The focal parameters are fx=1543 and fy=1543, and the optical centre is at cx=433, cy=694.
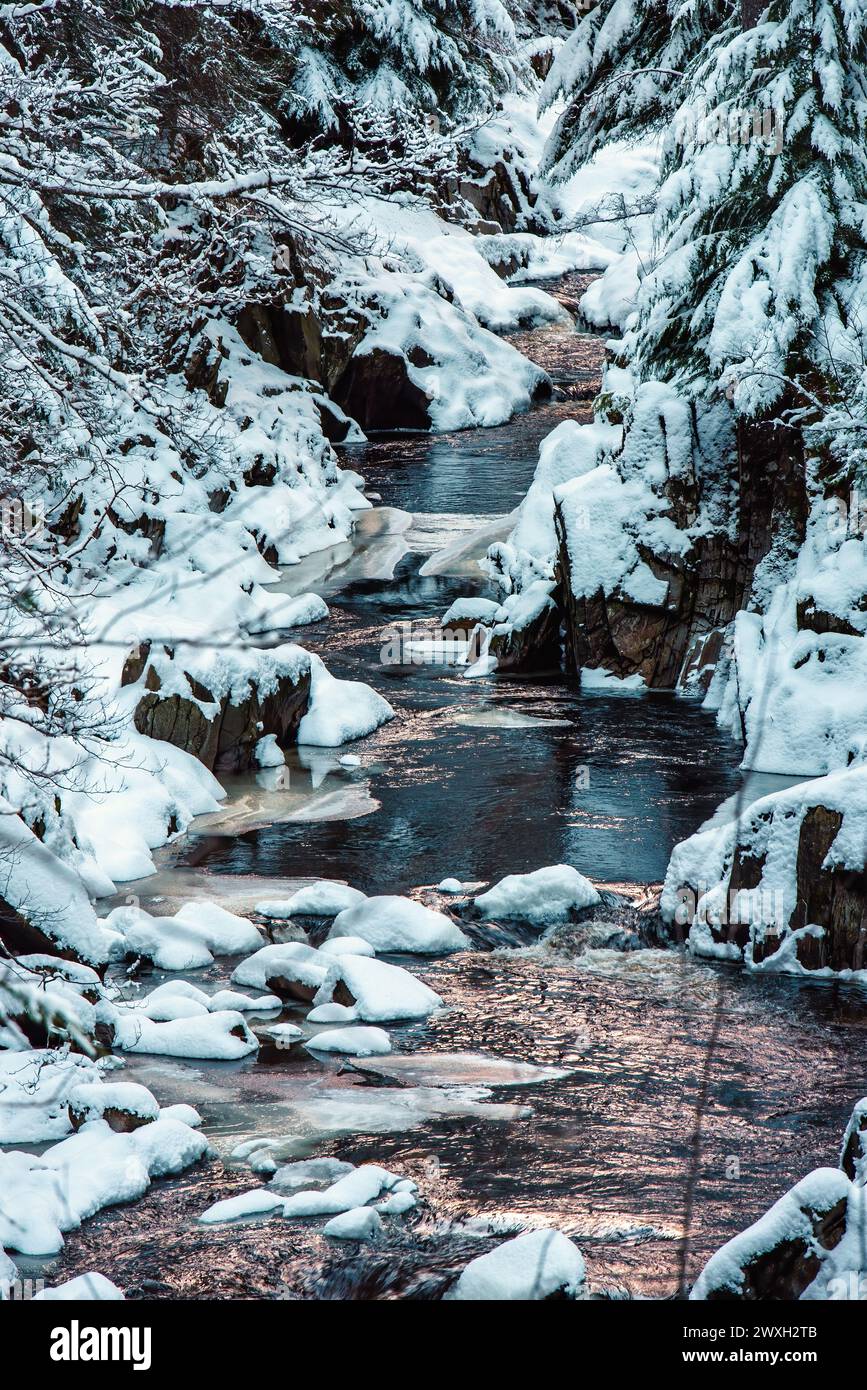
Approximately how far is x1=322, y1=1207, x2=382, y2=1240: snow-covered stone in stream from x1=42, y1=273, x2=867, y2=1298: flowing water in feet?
0.27

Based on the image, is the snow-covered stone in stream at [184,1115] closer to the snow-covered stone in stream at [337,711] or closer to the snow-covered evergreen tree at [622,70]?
the snow-covered stone in stream at [337,711]

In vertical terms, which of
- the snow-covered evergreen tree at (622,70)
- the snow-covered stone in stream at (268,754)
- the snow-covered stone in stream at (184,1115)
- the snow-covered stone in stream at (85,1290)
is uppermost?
the snow-covered evergreen tree at (622,70)

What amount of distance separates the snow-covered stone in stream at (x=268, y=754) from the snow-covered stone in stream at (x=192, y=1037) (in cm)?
575

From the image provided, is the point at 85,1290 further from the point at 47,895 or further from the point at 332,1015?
the point at 47,895

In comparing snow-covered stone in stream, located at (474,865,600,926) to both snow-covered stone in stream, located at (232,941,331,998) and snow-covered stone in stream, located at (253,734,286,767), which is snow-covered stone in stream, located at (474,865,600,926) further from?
snow-covered stone in stream, located at (253,734,286,767)

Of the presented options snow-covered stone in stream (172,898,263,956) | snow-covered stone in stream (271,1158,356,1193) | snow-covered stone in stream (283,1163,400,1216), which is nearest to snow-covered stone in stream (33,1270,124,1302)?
snow-covered stone in stream (283,1163,400,1216)

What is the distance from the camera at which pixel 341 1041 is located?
8656 mm

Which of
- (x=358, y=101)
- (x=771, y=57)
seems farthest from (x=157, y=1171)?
(x=358, y=101)

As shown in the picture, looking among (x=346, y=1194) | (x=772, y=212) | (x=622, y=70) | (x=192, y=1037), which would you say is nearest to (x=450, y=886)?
(x=192, y=1037)

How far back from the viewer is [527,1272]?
5.72 metres

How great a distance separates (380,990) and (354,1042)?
54 centimetres

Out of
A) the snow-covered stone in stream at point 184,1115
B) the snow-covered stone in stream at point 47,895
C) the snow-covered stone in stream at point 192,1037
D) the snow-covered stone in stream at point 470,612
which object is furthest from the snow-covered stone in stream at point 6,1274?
the snow-covered stone in stream at point 470,612

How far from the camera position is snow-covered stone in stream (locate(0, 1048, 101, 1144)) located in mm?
7355

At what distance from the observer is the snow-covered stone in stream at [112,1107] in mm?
7473
